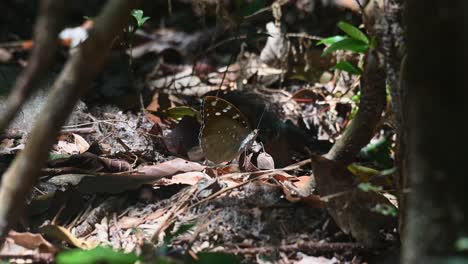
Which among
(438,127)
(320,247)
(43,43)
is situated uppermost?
(43,43)

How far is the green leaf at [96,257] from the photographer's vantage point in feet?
4.15

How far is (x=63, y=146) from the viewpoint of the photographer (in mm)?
2521

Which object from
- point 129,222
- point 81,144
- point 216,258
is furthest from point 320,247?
point 81,144

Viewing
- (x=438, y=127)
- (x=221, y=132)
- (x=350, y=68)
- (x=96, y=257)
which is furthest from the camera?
(x=350, y=68)

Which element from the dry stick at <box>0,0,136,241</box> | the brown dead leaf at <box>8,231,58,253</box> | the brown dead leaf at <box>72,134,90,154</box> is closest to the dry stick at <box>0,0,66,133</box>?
the dry stick at <box>0,0,136,241</box>

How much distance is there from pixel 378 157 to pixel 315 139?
0.74 metres

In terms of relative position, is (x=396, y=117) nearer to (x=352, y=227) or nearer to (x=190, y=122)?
(x=352, y=227)

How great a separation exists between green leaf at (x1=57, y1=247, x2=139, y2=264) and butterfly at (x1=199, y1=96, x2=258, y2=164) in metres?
0.91

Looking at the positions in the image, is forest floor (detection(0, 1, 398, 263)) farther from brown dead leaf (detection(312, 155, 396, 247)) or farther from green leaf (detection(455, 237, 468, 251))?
green leaf (detection(455, 237, 468, 251))

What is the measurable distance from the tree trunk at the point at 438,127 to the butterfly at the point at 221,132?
1.14 metres

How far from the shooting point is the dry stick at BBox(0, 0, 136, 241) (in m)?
1.27

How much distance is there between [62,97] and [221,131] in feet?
3.55

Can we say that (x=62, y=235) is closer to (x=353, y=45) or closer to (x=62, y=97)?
(x=62, y=97)

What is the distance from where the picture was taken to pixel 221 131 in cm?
230
